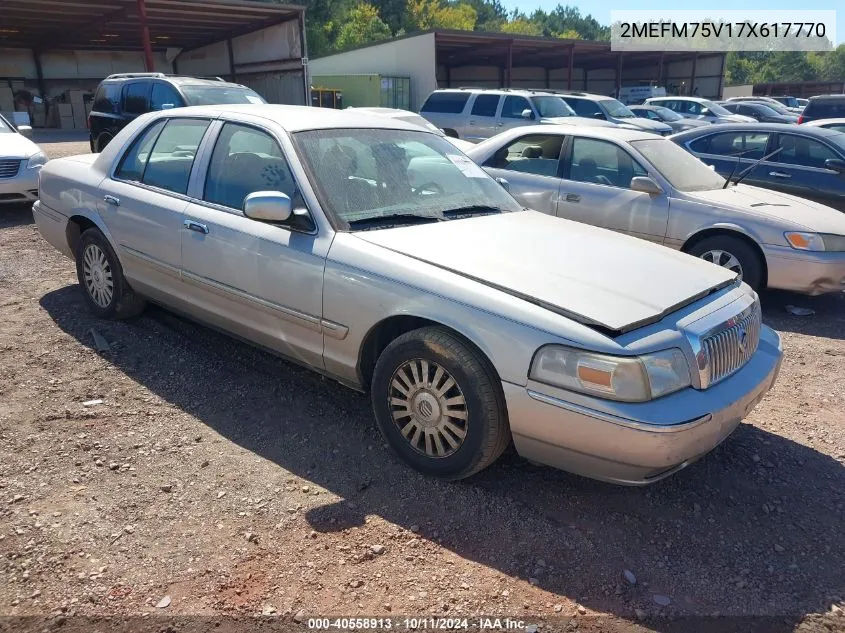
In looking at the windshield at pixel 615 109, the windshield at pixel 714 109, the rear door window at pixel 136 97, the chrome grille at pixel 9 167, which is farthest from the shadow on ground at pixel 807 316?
the windshield at pixel 714 109

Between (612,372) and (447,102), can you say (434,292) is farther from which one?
(447,102)

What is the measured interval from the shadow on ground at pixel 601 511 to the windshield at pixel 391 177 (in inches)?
47.6

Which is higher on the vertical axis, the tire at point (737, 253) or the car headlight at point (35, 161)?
the car headlight at point (35, 161)

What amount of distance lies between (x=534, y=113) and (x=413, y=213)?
11503mm

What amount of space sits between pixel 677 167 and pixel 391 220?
4.21 metres

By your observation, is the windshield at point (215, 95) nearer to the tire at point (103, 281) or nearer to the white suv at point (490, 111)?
the white suv at point (490, 111)

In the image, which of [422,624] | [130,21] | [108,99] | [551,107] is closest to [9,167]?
[108,99]

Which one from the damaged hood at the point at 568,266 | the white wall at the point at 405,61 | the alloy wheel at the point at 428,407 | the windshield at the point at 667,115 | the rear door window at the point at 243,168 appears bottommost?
the alloy wheel at the point at 428,407

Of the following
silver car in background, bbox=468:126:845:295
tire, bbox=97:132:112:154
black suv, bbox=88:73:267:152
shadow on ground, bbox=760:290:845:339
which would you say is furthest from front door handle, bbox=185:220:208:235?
tire, bbox=97:132:112:154

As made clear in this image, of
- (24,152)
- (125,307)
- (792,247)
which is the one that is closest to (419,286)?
(125,307)

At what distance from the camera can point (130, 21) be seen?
888 inches

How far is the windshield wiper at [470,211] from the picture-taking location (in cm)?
387

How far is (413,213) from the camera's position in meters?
3.76

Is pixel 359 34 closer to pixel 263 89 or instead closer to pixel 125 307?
pixel 263 89
